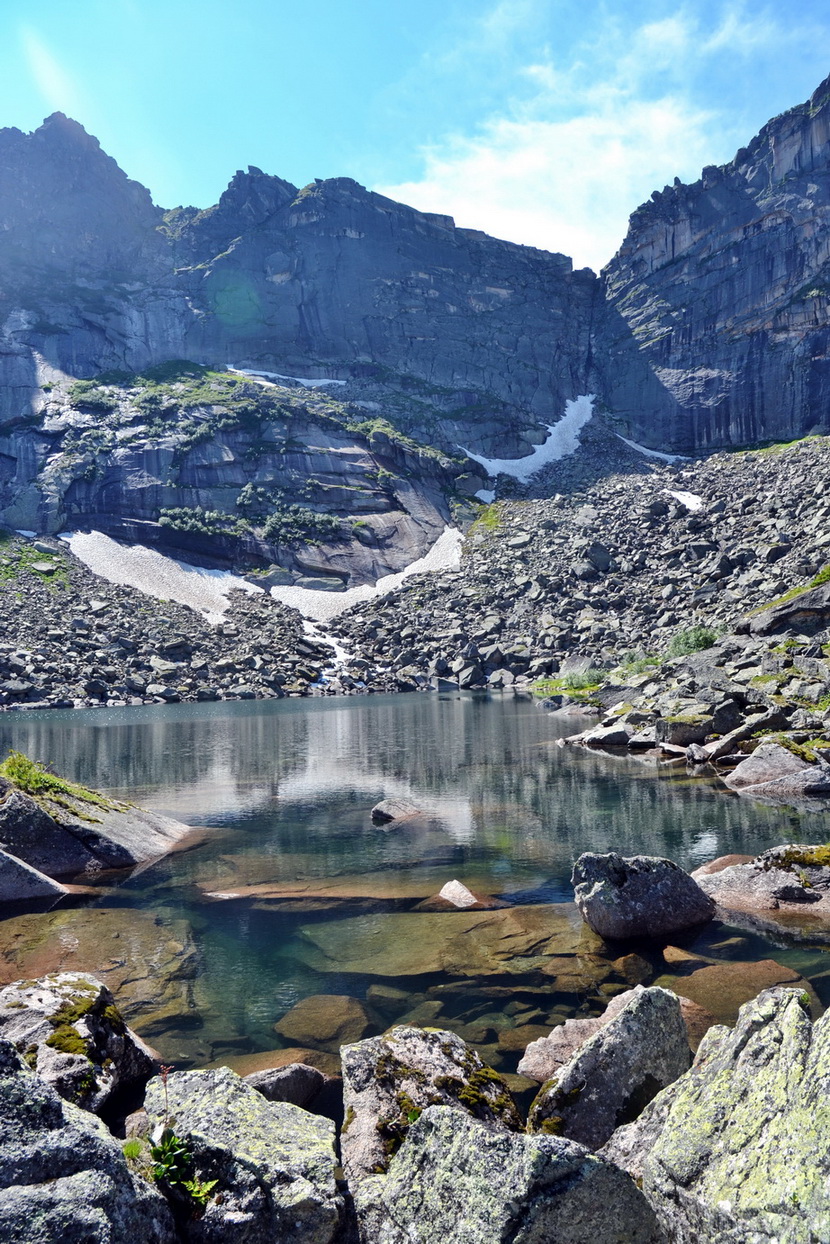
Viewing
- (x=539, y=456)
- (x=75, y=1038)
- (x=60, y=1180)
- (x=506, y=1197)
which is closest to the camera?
(x=60, y=1180)

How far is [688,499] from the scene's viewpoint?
132125mm

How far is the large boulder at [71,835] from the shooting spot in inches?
704

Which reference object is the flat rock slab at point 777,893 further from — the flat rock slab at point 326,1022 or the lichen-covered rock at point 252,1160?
the lichen-covered rock at point 252,1160

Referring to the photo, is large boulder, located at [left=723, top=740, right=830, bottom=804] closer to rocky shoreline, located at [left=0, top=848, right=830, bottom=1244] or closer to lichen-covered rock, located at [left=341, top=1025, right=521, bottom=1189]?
rocky shoreline, located at [left=0, top=848, right=830, bottom=1244]

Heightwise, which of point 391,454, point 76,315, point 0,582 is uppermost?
point 76,315

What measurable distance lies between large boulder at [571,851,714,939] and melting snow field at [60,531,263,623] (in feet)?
348

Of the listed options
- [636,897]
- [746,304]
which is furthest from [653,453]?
[636,897]

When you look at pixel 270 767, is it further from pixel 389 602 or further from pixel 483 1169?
pixel 389 602

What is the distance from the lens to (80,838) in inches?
744

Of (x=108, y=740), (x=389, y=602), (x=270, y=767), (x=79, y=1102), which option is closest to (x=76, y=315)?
(x=389, y=602)

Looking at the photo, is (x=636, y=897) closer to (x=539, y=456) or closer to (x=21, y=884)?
(x=21, y=884)

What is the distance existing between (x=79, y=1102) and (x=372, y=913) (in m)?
8.03

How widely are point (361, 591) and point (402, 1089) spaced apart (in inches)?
5024

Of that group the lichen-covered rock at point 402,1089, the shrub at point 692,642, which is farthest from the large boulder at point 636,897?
the shrub at point 692,642
